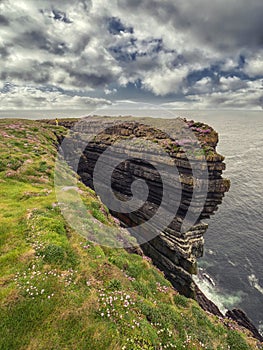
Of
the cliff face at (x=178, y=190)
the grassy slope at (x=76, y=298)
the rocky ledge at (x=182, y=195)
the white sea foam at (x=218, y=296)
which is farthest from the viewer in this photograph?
the white sea foam at (x=218, y=296)

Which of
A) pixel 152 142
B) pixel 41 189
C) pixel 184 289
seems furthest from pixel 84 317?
pixel 152 142

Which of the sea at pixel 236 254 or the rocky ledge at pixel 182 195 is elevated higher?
the rocky ledge at pixel 182 195

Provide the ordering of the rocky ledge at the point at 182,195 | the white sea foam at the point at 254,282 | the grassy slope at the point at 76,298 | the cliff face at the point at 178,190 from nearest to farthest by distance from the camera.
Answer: the grassy slope at the point at 76,298
the rocky ledge at the point at 182,195
the cliff face at the point at 178,190
the white sea foam at the point at 254,282

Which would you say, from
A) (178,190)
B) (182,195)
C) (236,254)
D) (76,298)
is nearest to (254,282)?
(236,254)

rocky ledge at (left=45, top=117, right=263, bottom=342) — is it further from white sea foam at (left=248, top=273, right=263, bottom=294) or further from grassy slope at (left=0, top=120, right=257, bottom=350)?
grassy slope at (left=0, top=120, right=257, bottom=350)

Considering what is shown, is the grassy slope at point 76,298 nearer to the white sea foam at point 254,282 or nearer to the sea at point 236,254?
the sea at point 236,254

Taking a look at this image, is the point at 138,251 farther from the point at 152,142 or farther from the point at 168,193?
the point at 152,142

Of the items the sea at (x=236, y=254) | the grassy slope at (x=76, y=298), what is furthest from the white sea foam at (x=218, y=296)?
the grassy slope at (x=76, y=298)

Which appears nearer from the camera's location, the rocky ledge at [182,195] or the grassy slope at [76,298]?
the grassy slope at [76,298]
